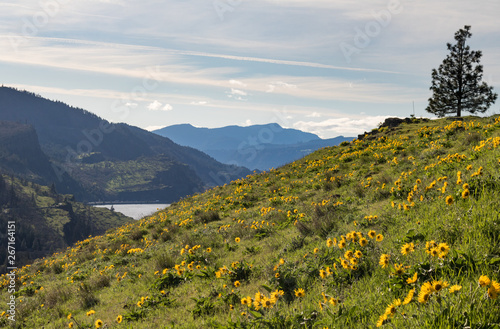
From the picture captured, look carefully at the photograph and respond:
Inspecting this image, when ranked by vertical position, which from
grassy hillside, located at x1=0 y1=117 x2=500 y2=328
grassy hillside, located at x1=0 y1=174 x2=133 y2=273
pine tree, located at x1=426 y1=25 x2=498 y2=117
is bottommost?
grassy hillside, located at x1=0 y1=174 x2=133 y2=273

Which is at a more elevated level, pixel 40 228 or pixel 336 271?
pixel 336 271

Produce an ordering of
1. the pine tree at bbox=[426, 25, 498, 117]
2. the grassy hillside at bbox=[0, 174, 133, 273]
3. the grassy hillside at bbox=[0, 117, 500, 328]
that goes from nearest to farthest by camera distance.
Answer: the grassy hillside at bbox=[0, 117, 500, 328], the pine tree at bbox=[426, 25, 498, 117], the grassy hillside at bbox=[0, 174, 133, 273]

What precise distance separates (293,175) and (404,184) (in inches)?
467

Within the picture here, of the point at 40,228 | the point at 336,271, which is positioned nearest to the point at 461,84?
the point at 336,271

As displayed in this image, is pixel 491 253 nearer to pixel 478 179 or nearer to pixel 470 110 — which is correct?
pixel 478 179

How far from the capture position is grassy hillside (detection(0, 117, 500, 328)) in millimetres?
3121

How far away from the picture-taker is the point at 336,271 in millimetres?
4387

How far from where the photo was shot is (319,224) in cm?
780

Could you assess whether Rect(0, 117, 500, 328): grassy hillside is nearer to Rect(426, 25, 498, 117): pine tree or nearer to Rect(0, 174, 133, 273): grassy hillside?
Rect(426, 25, 498, 117): pine tree

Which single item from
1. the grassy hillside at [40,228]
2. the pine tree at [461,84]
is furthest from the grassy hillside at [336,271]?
the grassy hillside at [40,228]

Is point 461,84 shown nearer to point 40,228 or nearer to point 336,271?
point 336,271

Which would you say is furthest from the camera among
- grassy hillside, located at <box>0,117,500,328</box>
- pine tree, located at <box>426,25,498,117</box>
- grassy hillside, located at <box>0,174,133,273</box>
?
grassy hillside, located at <box>0,174,133,273</box>

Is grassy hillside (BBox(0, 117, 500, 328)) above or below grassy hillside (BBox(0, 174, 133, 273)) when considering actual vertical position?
above

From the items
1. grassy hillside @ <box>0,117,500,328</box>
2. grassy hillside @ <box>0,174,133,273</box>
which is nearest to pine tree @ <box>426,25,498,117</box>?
grassy hillside @ <box>0,117,500,328</box>
